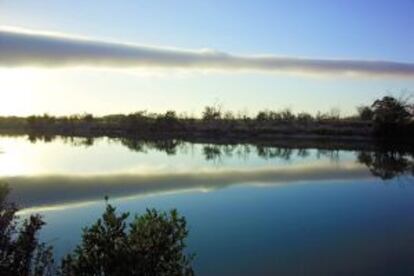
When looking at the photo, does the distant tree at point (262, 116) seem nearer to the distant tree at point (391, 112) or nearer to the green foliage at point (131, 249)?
the distant tree at point (391, 112)

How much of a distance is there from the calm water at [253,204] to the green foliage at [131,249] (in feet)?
11.0

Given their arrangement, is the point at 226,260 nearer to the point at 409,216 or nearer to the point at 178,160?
the point at 409,216

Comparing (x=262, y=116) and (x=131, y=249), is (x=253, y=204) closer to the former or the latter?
(x=131, y=249)

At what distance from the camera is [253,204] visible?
1705cm

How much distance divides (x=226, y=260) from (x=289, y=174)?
16566 millimetres

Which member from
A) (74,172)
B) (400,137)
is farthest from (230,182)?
Answer: (400,137)

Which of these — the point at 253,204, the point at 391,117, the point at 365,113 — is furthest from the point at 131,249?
the point at 365,113

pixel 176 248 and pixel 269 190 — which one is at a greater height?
pixel 176 248

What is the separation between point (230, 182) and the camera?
75.2ft

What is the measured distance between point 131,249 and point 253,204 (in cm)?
1137

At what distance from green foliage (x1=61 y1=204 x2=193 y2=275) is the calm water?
132 inches

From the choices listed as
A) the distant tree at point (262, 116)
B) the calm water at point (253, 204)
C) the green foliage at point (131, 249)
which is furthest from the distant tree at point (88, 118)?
the green foliage at point (131, 249)

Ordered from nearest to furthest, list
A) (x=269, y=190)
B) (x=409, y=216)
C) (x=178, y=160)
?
(x=409, y=216), (x=269, y=190), (x=178, y=160)

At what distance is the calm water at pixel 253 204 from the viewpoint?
10.4 metres
